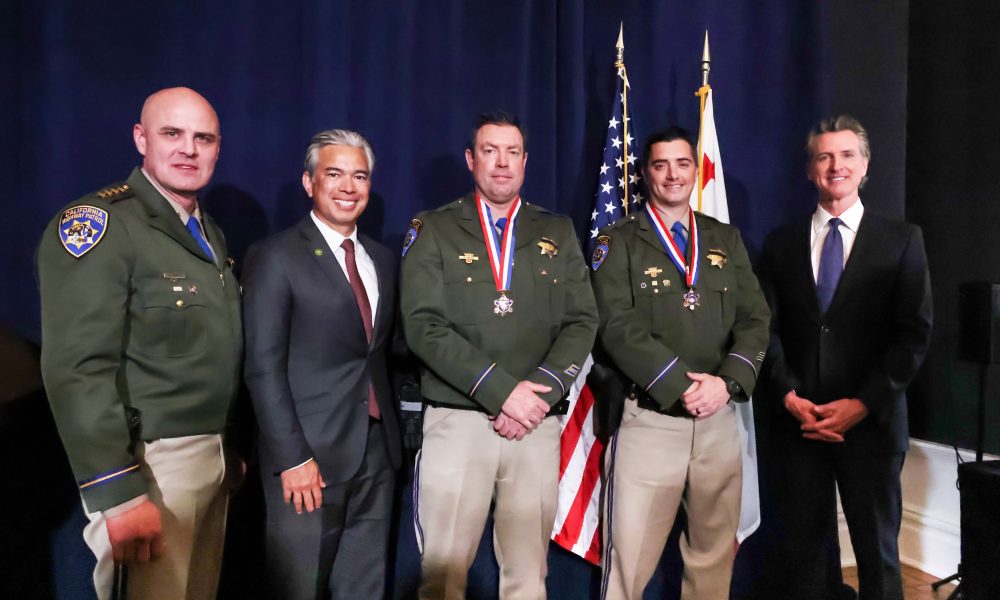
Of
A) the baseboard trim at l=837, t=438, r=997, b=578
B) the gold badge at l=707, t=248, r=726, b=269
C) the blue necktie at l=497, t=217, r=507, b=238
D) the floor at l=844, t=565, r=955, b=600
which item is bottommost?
the floor at l=844, t=565, r=955, b=600

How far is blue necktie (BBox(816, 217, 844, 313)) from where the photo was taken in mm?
2467

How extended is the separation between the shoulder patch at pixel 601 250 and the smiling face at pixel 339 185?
0.88 metres

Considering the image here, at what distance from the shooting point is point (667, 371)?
2.21m

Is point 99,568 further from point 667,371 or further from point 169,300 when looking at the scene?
point 667,371

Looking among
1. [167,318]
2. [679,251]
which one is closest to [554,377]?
[679,251]

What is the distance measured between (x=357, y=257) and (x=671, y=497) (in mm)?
1389

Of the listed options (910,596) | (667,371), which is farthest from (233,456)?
(910,596)

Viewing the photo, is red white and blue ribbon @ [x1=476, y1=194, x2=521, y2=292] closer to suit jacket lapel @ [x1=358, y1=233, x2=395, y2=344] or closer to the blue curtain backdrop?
suit jacket lapel @ [x1=358, y1=233, x2=395, y2=344]

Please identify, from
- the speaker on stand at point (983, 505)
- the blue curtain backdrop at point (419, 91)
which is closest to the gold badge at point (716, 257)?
the blue curtain backdrop at point (419, 91)

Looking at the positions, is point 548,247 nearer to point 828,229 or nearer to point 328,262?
point 328,262

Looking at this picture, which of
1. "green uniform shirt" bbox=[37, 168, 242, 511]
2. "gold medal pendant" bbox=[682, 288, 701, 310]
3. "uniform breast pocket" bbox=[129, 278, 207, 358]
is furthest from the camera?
"gold medal pendant" bbox=[682, 288, 701, 310]

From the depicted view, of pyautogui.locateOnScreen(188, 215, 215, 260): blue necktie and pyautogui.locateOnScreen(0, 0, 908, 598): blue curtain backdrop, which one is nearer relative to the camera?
pyautogui.locateOnScreen(188, 215, 215, 260): blue necktie

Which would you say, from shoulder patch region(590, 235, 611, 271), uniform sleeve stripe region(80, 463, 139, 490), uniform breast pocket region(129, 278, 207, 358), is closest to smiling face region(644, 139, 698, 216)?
shoulder patch region(590, 235, 611, 271)

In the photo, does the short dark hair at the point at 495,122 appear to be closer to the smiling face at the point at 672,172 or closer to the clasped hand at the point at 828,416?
the smiling face at the point at 672,172
